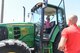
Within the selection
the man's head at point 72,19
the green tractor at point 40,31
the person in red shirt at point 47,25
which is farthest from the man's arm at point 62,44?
the person in red shirt at point 47,25

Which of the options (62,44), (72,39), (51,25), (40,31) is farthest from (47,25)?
(62,44)

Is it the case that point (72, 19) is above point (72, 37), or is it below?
above

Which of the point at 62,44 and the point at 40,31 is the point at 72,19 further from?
the point at 40,31

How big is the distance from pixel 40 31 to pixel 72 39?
13.2 feet

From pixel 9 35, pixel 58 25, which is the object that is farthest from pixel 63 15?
pixel 9 35

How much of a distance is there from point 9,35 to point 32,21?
1361mm

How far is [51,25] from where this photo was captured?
10.1 meters

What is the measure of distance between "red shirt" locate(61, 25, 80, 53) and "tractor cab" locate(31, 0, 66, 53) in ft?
12.9

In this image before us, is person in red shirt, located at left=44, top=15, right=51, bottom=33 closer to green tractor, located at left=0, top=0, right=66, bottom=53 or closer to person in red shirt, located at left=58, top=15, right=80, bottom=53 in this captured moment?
green tractor, located at left=0, top=0, right=66, bottom=53

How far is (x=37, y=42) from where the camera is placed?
10039 millimetres

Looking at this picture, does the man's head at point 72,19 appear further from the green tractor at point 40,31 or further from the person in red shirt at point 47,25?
the person in red shirt at point 47,25

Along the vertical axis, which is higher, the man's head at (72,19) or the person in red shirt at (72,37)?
the man's head at (72,19)

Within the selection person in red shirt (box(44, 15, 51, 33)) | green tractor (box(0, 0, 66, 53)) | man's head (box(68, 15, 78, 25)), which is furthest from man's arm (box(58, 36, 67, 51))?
person in red shirt (box(44, 15, 51, 33))

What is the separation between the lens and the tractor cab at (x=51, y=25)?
9680 millimetres
